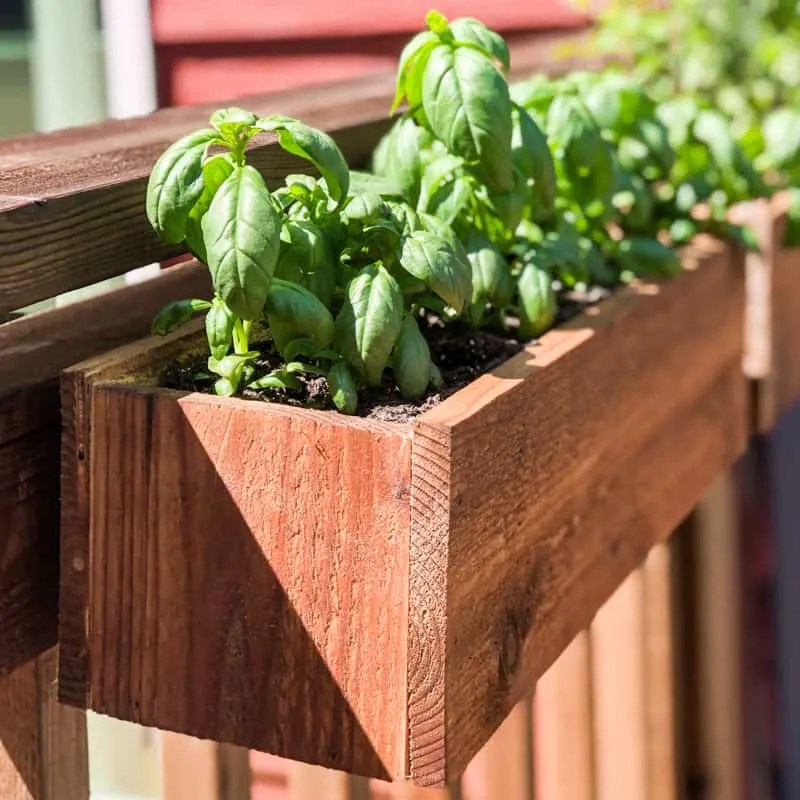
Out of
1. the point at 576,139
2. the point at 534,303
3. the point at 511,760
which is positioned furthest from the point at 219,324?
the point at 511,760

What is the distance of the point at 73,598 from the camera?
1.03 metres

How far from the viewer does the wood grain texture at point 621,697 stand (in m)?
2.03

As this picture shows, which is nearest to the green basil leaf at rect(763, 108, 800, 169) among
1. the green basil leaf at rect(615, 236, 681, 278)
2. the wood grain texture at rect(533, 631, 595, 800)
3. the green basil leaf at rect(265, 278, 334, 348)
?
the green basil leaf at rect(615, 236, 681, 278)

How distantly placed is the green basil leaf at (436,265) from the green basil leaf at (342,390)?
99 mm

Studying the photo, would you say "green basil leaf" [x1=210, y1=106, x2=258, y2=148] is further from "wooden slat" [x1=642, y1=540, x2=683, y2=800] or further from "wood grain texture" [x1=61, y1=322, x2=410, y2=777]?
"wooden slat" [x1=642, y1=540, x2=683, y2=800]

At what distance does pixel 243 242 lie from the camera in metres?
0.93

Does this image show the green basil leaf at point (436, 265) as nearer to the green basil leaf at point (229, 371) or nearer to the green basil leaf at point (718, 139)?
the green basil leaf at point (229, 371)

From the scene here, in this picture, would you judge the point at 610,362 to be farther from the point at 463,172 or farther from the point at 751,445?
the point at 751,445

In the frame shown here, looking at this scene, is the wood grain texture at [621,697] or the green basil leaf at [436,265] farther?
the wood grain texture at [621,697]

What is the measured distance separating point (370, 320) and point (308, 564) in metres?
Answer: 0.18

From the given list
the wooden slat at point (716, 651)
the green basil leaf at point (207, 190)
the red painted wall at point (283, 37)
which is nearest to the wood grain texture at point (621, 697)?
the wooden slat at point (716, 651)

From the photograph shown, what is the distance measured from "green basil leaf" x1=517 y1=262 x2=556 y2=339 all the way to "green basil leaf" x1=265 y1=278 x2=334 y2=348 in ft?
1.01

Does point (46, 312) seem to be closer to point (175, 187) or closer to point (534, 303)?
point (175, 187)

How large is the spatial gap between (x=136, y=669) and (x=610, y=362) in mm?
554
